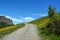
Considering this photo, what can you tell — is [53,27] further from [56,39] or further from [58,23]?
[56,39]

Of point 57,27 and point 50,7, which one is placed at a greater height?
point 50,7

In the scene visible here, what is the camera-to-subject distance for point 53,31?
3781 cm

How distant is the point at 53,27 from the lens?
39.0 meters

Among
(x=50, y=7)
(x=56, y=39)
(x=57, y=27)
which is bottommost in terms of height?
(x=56, y=39)

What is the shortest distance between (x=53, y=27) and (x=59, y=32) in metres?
3.41

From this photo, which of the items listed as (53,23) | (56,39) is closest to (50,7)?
(53,23)

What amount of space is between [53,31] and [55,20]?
2.22 metres

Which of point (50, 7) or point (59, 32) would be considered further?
point (50, 7)

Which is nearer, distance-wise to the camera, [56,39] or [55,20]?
[56,39]

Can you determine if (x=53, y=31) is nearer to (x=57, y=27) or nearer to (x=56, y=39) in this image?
(x=57, y=27)

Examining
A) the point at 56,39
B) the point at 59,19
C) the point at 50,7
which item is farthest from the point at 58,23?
the point at 50,7

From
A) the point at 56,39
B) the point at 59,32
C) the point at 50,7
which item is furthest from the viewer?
the point at 50,7

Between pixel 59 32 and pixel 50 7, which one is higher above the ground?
pixel 50 7

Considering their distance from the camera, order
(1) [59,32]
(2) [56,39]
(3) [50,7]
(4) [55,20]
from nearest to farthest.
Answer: (2) [56,39]
(1) [59,32]
(4) [55,20]
(3) [50,7]
